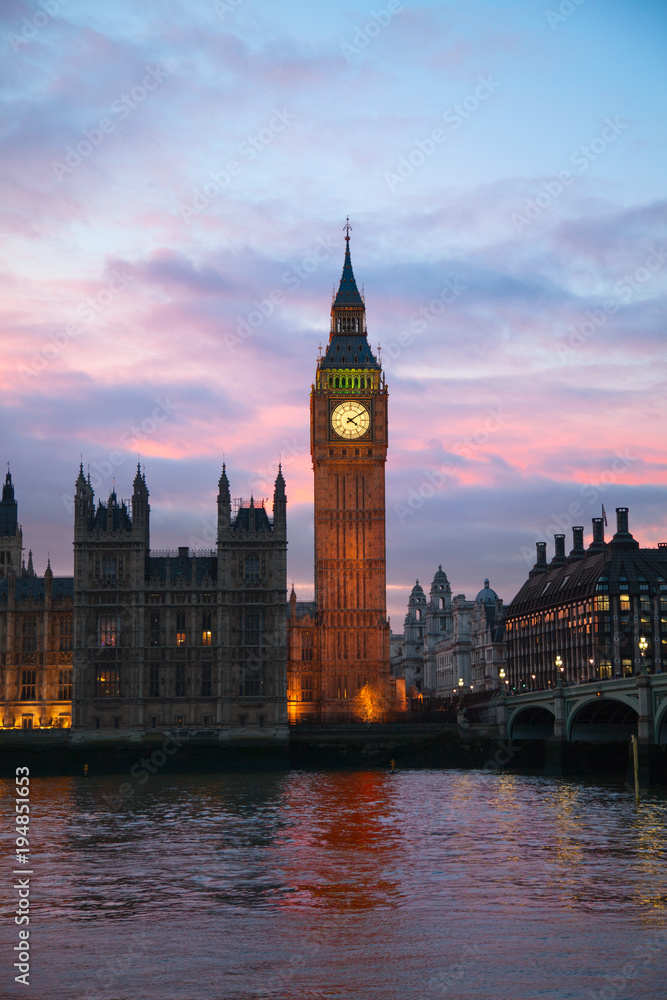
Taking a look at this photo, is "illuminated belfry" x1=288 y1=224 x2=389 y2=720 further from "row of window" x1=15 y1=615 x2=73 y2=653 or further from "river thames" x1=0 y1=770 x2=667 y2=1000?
"river thames" x1=0 y1=770 x2=667 y2=1000

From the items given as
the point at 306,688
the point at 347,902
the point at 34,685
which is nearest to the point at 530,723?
the point at 306,688

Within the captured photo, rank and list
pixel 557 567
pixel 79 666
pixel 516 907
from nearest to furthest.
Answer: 1. pixel 516 907
2. pixel 79 666
3. pixel 557 567

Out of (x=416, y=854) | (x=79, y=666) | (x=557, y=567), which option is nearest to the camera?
(x=416, y=854)

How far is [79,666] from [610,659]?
223ft

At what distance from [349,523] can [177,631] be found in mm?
39396

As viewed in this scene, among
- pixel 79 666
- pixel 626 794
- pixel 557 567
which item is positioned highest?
pixel 557 567

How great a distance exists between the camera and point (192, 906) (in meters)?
40.4

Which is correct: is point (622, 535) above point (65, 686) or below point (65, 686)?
above

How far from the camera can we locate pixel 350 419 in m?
171

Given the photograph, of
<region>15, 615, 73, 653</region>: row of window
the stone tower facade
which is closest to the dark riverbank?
<region>15, 615, 73, 653</region>: row of window

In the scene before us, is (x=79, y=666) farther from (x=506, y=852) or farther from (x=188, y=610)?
(x=506, y=852)

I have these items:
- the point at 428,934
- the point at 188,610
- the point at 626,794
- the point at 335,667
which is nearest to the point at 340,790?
the point at 626,794

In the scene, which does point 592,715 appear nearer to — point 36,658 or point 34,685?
point 34,685

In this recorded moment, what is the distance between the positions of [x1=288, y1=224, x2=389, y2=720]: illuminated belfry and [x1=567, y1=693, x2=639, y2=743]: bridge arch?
143 feet
